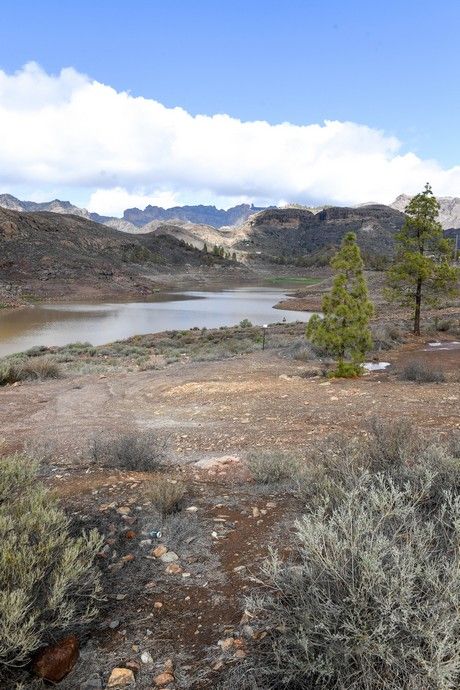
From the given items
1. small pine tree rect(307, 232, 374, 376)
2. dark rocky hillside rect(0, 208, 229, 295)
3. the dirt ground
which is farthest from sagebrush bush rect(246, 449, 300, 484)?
dark rocky hillside rect(0, 208, 229, 295)

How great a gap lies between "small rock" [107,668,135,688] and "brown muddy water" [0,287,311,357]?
28.0m

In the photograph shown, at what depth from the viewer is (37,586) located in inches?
110

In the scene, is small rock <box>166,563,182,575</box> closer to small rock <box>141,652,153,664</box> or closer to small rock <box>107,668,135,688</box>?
small rock <box>141,652,153,664</box>

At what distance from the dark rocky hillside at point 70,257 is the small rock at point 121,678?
212 feet

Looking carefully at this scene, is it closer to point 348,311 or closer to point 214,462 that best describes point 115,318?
point 348,311

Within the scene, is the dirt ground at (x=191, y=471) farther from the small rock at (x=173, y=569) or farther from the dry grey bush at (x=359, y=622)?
the dry grey bush at (x=359, y=622)

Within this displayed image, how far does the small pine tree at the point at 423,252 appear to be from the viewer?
2138 cm

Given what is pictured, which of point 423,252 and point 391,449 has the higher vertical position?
point 423,252

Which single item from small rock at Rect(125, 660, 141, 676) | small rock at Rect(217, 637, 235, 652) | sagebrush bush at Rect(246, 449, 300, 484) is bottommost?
sagebrush bush at Rect(246, 449, 300, 484)

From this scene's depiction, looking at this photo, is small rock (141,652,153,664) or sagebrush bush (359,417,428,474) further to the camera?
sagebrush bush (359,417,428,474)

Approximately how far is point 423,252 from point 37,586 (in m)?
22.5

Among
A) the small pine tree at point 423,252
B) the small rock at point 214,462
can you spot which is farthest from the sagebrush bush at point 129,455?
the small pine tree at point 423,252

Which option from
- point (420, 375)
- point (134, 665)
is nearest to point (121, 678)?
point (134, 665)

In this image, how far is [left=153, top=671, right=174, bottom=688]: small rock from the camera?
8.36 feet
